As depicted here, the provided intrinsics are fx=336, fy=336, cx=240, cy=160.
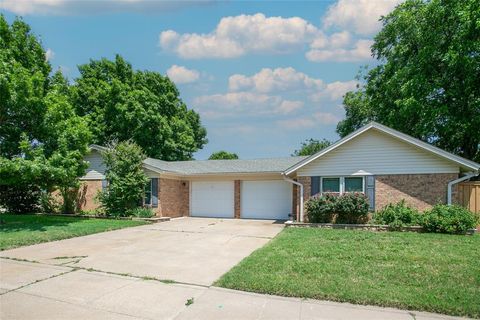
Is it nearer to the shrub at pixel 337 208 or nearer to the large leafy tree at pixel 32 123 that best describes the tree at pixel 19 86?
the large leafy tree at pixel 32 123

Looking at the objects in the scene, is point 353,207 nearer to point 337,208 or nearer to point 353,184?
point 337,208

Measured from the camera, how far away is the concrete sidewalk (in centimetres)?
476

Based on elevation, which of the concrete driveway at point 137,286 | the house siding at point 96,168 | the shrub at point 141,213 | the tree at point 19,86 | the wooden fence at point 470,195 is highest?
the tree at point 19,86

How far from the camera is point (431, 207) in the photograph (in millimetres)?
13438

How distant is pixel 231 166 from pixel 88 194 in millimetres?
8792

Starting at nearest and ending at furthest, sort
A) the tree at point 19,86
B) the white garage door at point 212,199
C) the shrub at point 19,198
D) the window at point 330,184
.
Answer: the tree at point 19,86 < the window at point 330,184 < the white garage door at point 212,199 < the shrub at point 19,198

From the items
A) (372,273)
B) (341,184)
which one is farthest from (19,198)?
(372,273)

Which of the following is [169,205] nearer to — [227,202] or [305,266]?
[227,202]

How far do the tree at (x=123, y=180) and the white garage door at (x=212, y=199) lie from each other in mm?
3454

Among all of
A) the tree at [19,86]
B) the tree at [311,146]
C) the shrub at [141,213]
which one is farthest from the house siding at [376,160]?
the tree at [311,146]

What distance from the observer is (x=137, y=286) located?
607cm

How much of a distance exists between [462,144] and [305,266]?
18258 mm

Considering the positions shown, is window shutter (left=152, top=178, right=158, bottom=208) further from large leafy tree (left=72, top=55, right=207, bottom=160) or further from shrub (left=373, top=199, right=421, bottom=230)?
shrub (left=373, top=199, right=421, bottom=230)

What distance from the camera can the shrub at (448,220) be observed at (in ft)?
39.1
